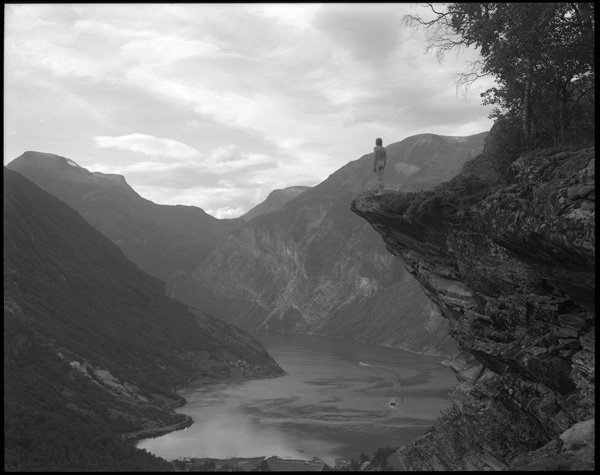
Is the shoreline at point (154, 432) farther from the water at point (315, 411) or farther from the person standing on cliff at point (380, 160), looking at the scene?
the person standing on cliff at point (380, 160)

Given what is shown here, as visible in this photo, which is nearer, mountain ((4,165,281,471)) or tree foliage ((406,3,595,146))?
tree foliage ((406,3,595,146))

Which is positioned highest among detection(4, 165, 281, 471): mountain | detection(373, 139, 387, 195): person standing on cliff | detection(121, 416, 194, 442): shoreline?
detection(373, 139, 387, 195): person standing on cliff

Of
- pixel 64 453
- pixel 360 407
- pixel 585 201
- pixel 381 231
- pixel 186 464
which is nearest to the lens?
pixel 585 201

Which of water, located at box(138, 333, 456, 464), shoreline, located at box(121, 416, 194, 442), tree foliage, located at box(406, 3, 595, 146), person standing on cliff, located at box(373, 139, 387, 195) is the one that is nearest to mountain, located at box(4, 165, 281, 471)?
shoreline, located at box(121, 416, 194, 442)

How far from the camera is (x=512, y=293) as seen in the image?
23797 mm

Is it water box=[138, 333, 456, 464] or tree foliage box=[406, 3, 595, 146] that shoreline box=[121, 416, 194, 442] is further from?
tree foliage box=[406, 3, 595, 146]

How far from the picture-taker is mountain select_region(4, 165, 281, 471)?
211 feet

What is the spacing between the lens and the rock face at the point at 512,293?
18422 millimetres

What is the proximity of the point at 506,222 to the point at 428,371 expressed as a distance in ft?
416

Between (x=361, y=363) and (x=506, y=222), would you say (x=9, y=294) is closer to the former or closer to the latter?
(x=361, y=363)

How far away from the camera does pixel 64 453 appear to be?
57.9 metres

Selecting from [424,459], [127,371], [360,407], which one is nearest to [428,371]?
[360,407]

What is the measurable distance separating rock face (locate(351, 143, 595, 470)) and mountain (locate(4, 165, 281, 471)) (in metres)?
39.4

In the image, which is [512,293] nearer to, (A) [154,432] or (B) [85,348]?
(A) [154,432]
